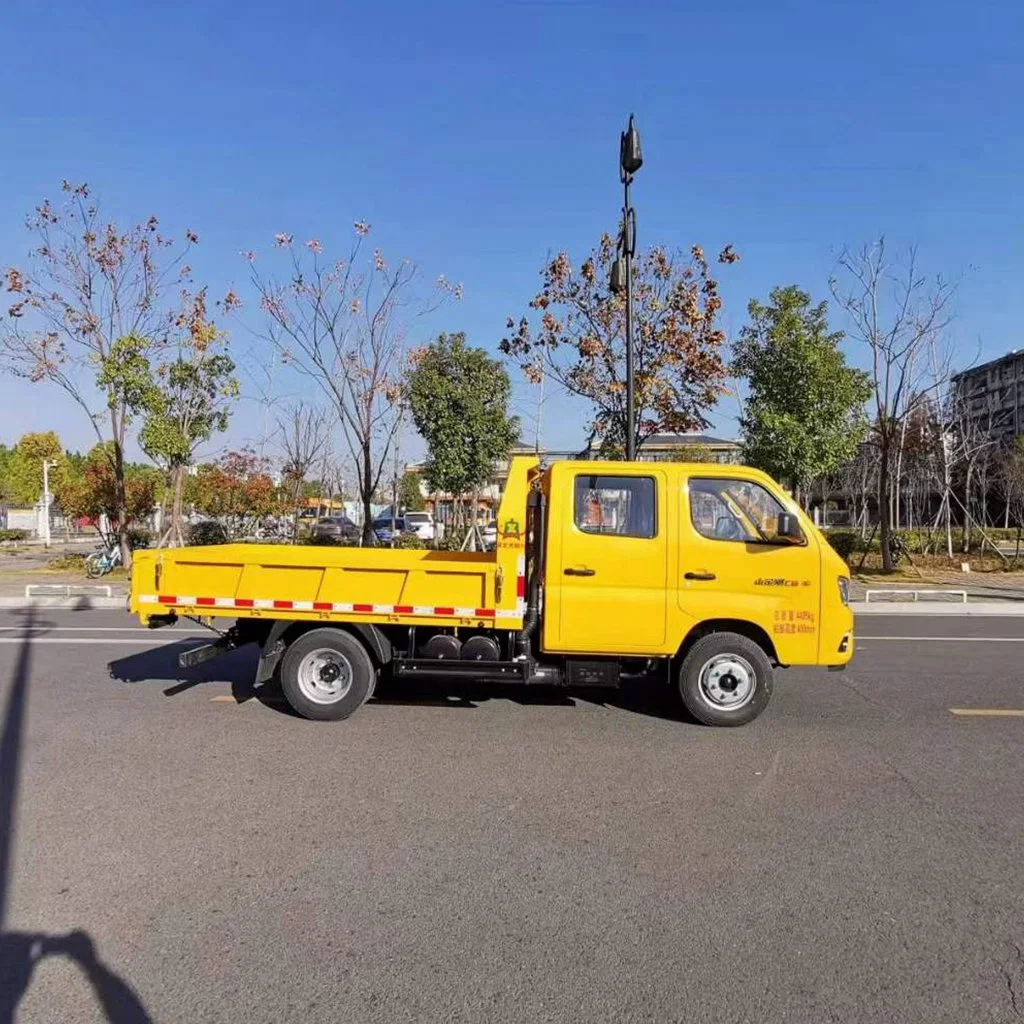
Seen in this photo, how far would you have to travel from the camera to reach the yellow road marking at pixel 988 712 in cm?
704

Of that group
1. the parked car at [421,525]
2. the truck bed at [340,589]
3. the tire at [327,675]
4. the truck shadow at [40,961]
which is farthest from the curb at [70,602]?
the parked car at [421,525]

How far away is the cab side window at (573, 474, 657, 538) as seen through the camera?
21.8 feet

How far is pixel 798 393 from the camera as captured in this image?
1853 cm

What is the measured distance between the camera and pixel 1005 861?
13.6 ft

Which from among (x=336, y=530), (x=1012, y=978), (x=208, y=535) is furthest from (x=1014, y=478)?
(x=1012, y=978)

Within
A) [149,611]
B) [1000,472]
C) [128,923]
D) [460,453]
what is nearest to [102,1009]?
[128,923]

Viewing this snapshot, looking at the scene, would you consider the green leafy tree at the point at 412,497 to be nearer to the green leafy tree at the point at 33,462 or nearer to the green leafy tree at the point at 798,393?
the green leafy tree at the point at 33,462

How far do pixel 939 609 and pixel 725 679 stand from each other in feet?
34.0

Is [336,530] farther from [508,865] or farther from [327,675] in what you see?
[508,865]

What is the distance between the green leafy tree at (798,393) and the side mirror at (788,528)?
12.4 metres

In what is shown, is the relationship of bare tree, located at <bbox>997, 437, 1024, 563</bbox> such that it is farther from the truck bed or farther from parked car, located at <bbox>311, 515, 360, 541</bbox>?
the truck bed

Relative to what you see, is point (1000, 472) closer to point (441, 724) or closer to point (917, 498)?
point (917, 498)

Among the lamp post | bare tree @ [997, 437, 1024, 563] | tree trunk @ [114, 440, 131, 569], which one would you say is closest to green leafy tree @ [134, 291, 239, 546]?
tree trunk @ [114, 440, 131, 569]

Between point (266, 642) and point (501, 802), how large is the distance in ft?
9.66
